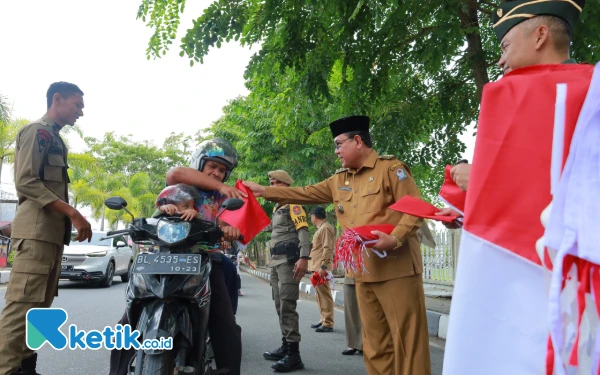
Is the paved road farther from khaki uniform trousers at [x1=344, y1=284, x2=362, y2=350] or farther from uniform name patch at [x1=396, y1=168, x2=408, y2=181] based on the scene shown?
uniform name patch at [x1=396, y1=168, x2=408, y2=181]

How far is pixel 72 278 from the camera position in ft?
40.3

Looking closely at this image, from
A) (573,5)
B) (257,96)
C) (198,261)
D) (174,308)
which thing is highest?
(257,96)

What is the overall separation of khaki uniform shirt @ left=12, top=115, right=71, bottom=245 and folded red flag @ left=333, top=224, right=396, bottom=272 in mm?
2018

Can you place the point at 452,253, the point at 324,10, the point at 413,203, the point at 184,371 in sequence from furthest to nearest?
the point at 452,253, the point at 324,10, the point at 184,371, the point at 413,203

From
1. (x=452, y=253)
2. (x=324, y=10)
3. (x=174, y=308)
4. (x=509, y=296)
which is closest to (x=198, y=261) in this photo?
(x=174, y=308)

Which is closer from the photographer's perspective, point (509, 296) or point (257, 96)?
point (509, 296)

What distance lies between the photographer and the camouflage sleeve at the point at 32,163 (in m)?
3.48

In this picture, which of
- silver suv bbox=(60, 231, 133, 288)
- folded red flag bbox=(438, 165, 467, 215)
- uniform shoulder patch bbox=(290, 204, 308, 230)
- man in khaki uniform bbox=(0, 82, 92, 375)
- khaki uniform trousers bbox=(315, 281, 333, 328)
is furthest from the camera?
silver suv bbox=(60, 231, 133, 288)

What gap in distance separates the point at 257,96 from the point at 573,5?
20.4 ft

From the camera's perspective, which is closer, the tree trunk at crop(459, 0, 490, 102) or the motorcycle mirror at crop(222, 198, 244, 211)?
the motorcycle mirror at crop(222, 198, 244, 211)

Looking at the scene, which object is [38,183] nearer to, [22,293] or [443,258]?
[22,293]

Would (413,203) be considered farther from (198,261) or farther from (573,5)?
(198,261)

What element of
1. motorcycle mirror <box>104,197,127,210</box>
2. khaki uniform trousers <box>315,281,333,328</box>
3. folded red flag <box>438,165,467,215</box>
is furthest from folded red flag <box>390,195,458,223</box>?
khaki uniform trousers <box>315,281,333,328</box>

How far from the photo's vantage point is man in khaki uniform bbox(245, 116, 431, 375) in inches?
124
